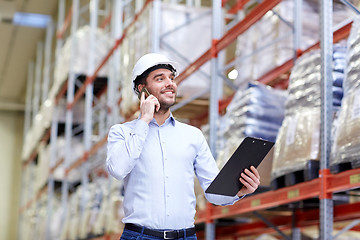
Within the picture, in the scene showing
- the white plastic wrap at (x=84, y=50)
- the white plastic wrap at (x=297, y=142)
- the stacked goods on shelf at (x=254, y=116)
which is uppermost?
the white plastic wrap at (x=84, y=50)

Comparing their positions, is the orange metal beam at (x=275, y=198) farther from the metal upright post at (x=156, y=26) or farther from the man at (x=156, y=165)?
the metal upright post at (x=156, y=26)

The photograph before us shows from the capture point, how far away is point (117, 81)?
12828 mm

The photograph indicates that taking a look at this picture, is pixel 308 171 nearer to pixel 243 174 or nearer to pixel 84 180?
pixel 243 174

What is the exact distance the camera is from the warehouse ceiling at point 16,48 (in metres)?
19.3

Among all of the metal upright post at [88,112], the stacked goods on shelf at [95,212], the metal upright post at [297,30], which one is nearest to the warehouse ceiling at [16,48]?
the metal upright post at [88,112]

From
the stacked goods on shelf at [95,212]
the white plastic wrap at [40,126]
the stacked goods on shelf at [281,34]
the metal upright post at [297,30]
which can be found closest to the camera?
the metal upright post at [297,30]

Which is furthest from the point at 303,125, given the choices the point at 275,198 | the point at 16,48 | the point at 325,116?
the point at 16,48

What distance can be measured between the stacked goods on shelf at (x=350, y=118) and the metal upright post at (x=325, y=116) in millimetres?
146

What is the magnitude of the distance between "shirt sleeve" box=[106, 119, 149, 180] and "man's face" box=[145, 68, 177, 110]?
0.16m

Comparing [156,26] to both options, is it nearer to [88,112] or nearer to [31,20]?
[88,112]

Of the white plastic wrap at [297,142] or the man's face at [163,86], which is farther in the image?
the white plastic wrap at [297,142]

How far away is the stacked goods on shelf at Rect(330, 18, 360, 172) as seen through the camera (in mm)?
4625

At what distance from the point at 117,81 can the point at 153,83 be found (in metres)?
9.56

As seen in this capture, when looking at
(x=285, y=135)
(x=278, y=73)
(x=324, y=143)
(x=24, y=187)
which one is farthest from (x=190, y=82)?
(x=24, y=187)
